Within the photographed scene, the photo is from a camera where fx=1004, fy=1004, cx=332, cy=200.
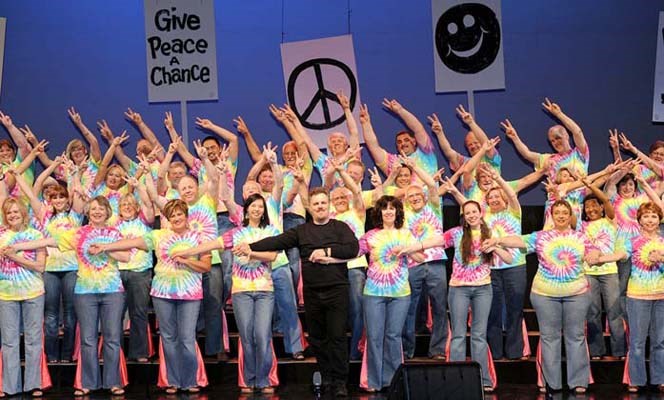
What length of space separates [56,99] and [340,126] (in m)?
2.85

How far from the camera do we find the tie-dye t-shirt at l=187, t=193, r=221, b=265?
25.0 ft

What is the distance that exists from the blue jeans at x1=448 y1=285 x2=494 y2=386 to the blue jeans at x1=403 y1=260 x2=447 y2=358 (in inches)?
18.0

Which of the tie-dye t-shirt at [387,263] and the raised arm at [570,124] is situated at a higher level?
the raised arm at [570,124]

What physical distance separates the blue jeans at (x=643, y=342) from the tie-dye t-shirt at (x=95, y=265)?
3.74 metres

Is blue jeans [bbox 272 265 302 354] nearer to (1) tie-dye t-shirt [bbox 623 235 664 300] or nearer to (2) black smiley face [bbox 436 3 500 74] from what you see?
(1) tie-dye t-shirt [bbox 623 235 664 300]

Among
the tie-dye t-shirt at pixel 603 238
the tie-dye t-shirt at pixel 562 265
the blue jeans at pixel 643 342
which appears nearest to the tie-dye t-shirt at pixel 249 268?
the tie-dye t-shirt at pixel 562 265

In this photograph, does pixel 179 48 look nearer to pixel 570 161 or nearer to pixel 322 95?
pixel 322 95

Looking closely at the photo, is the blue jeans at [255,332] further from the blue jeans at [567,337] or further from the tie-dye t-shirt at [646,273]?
the tie-dye t-shirt at [646,273]

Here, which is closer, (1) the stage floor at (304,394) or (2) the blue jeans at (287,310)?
(1) the stage floor at (304,394)

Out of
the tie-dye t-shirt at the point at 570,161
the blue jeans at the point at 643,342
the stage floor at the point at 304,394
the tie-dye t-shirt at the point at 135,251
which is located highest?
the tie-dye t-shirt at the point at 570,161

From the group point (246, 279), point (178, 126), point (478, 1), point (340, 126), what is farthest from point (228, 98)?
Result: point (246, 279)

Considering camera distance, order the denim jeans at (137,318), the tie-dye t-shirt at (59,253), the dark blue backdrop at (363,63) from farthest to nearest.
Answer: the dark blue backdrop at (363,63), the tie-dye t-shirt at (59,253), the denim jeans at (137,318)

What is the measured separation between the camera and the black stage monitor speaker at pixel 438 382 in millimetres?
5160

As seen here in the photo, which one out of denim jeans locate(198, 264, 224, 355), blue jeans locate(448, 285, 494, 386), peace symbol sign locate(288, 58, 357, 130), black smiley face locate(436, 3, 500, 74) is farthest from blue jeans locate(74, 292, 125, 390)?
black smiley face locate(436, 3, 500, 74)
